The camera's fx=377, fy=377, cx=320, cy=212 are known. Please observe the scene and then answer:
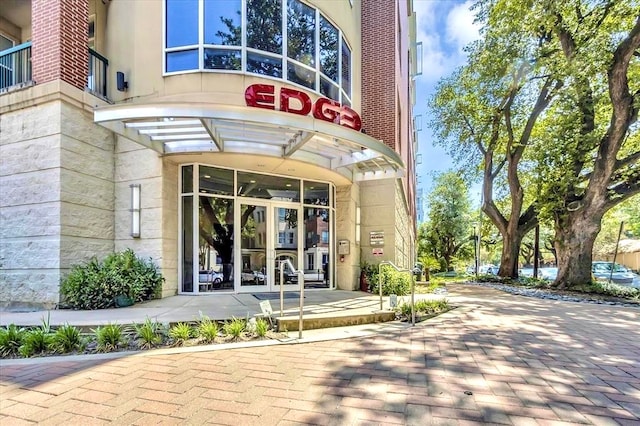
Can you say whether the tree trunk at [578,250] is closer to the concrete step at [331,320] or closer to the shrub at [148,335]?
the concrete step at [331,320]

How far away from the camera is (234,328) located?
5.41m

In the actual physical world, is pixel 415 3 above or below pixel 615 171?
above

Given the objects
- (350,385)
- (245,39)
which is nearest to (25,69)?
(245,39)

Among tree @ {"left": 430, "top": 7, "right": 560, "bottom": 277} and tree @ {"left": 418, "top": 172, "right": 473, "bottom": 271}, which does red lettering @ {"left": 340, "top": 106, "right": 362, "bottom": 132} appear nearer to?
tree @ {"left": 430, "top": 7, "right": 560, "bottom": 277}

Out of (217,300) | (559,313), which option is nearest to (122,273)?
(217,300)

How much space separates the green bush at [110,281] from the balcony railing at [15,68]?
5.06m

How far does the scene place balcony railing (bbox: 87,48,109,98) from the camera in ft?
28.1

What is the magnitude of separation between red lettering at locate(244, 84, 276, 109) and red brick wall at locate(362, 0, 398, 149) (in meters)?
5.18

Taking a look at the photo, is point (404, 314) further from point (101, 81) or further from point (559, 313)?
point (101, 81)

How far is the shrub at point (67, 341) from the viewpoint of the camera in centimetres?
466

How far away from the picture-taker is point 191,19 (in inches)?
320

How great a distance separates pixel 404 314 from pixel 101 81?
8482mm

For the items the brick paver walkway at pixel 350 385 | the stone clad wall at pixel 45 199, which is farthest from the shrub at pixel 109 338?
the stone clad wall at pixel 45 199

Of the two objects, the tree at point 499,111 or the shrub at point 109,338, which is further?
the tree at point 499,111
